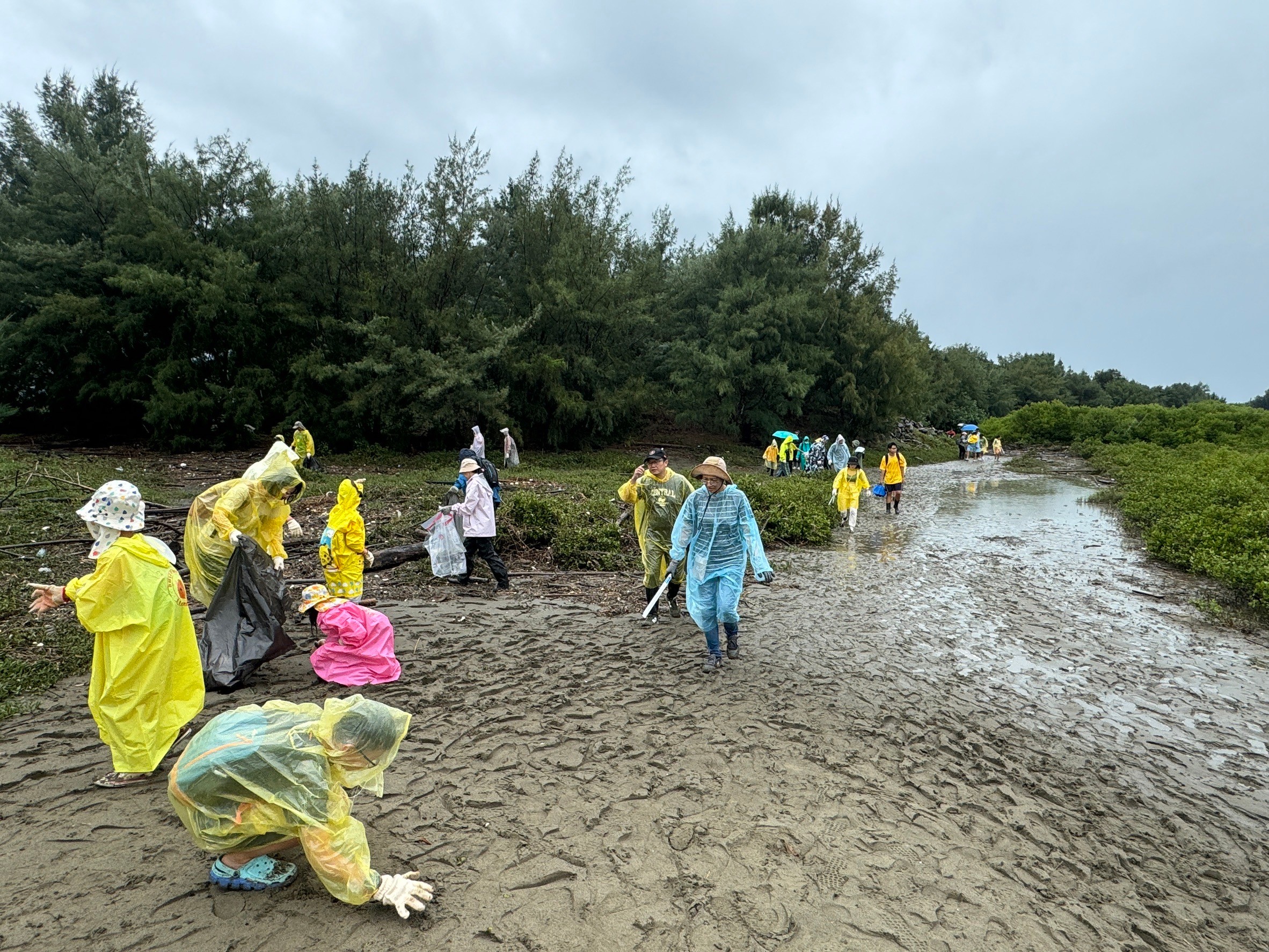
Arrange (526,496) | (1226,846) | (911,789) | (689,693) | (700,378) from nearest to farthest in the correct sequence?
1. (1226,846)
2. (911,789)
3. (689,693)
4. (526,496)
5. (700,378)

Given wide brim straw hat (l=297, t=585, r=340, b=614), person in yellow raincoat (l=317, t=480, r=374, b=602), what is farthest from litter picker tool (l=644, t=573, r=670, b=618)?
wide brim straw hat (l=297, t=585, r=340, b=614)

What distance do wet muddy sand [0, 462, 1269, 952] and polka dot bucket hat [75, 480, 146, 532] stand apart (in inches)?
59.3

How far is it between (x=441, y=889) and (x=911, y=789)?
2.76 meters

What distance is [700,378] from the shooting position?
87.8 feet

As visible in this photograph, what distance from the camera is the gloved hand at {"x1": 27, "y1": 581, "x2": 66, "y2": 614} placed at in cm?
349

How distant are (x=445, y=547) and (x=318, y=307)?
17144 millimetres

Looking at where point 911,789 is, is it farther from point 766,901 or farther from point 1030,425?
point 1030,425

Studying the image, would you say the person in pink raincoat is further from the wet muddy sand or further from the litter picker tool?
the litter picker tool

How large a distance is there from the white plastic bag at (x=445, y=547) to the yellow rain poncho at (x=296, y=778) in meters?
5.26

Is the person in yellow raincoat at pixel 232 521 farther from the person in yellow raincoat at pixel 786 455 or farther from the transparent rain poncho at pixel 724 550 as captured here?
the person in yellow raincoat at pixel 786 455

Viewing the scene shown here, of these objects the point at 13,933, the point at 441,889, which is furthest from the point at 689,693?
the point at 13,933

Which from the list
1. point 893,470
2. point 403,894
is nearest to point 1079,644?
point 403,894

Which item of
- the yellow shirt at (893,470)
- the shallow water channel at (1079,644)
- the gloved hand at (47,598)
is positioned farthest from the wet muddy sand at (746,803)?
the yellow shirt at (893,470)

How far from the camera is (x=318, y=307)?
21656mm
